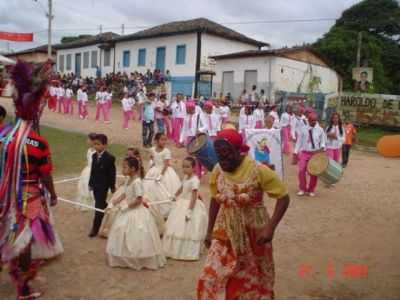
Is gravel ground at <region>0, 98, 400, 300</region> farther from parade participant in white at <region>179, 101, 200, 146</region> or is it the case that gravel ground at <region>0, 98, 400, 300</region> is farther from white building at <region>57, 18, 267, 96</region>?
white building at <region>57, 18, 267, 96</region>

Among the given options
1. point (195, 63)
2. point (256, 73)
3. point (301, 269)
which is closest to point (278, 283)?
point (301, 269)

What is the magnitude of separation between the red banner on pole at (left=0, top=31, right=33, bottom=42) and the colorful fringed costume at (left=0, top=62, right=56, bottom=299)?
37220 millimetres

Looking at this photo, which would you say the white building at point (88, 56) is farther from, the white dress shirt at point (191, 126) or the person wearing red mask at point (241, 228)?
the person wearing red mask at point (241, 228)

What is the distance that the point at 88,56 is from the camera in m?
42.6

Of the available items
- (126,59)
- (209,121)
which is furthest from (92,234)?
(126,59)

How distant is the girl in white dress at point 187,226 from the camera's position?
18.0ft

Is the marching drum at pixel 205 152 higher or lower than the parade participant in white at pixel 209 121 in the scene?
lower

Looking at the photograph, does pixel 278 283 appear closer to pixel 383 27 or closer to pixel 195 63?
pixel 195 63

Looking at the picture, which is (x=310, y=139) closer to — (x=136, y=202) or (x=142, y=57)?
(x=136, y=202)

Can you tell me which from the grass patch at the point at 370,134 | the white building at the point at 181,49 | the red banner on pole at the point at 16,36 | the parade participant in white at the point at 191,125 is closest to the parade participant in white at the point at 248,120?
the parade participant in white at the point at 191,125

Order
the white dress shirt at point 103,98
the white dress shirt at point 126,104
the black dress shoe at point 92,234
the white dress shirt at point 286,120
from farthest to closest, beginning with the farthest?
the white dress shirt at point 103,98 → the white dress shirt at point 126,104 → the white dress shirt at point 286,120 → the black dress shoe at point 92,234

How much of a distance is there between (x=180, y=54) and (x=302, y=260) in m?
28.8

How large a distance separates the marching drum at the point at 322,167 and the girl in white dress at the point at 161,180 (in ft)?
10.4

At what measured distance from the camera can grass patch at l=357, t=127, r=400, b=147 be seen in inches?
818
